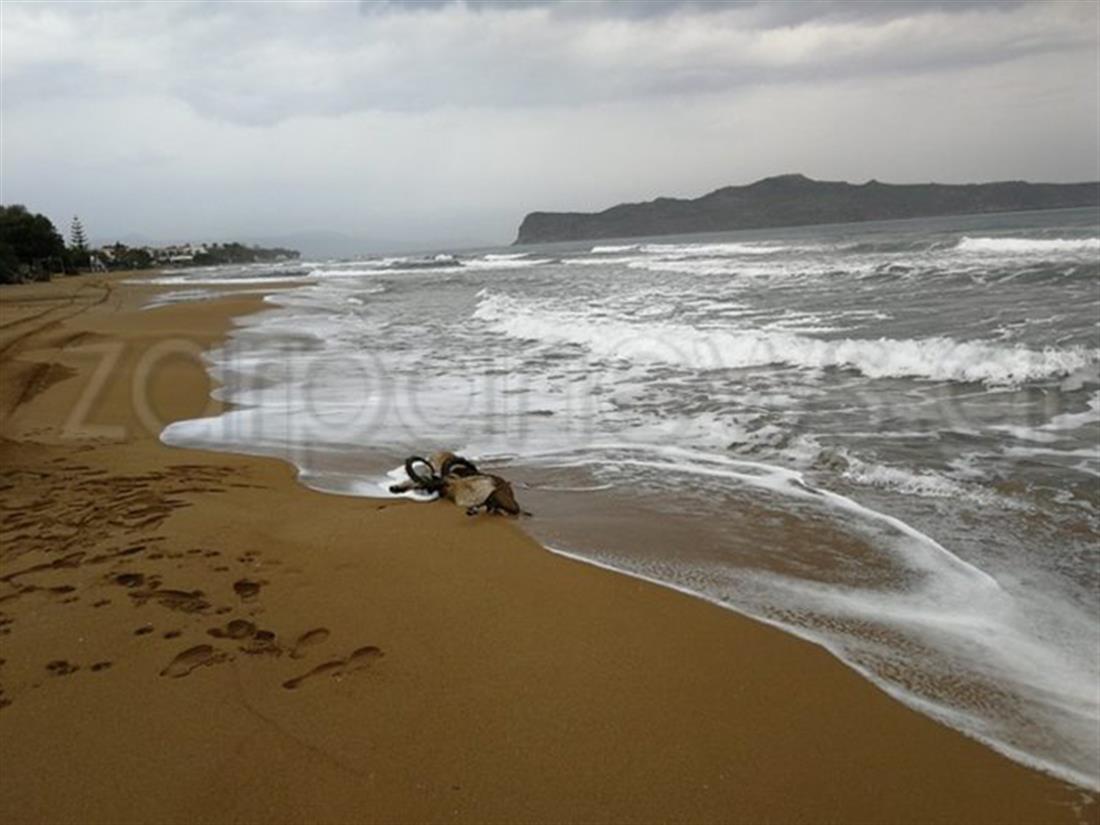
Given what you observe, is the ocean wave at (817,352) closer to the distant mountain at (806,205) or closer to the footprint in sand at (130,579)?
the footprint in sand at (130,579)

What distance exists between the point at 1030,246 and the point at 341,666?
105ft

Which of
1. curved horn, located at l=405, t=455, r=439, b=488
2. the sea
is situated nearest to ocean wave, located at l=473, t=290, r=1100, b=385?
the sea

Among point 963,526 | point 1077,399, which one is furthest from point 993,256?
point 963,526

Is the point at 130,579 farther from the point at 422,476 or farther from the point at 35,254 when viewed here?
the point at 35,254

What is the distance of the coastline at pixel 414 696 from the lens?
89.0 inches

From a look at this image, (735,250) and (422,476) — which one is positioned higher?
(735,250)

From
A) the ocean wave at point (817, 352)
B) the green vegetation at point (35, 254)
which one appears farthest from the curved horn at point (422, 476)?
the green vegetation at point (35, 254)

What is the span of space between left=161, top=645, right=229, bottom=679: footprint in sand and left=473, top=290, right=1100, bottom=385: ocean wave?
341 inches

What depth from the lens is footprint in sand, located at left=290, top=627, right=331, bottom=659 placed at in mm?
3035

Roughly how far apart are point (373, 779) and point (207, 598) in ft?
5.44

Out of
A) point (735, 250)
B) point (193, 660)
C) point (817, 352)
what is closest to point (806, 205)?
point (735, 250)

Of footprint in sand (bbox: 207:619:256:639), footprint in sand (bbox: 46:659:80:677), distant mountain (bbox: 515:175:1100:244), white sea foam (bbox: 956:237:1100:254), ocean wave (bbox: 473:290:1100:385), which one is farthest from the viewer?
distant mountain (bbox: 515:175:1100:244)

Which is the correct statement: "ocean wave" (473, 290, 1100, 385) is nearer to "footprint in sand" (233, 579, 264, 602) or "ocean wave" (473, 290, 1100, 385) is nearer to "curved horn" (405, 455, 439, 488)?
"curved horn" (405, 455, 439, 488)

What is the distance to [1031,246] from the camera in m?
27.1
